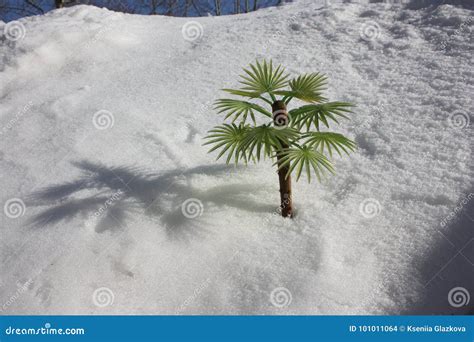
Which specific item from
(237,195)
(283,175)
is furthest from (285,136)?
(237,195)

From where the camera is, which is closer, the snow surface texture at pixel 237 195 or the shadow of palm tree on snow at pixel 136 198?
the snow surface texture at pixel 237 195

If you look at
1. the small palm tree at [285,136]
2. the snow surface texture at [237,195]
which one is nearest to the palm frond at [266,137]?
the small palm tree at [285,136]

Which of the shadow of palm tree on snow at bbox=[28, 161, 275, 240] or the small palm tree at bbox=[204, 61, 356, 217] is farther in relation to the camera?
the shadow of palm tree on snow at bbox=[28, 161, 275, 240]

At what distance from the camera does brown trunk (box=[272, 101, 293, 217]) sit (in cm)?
174

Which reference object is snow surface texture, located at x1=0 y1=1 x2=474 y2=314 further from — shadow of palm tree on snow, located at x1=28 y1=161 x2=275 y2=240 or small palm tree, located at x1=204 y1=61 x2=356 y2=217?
small palm tree, located at x1=204 y1=61 x2=356 y2=217

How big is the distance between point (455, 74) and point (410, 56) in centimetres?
47

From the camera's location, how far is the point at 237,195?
2.14 m

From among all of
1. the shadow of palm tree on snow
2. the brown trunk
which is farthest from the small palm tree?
the shadow of palm tree on snow

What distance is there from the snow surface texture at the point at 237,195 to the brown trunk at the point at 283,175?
66 mm

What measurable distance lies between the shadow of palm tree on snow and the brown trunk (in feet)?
0.37

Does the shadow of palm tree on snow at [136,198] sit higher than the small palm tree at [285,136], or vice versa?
the small palm tree at [285,136]

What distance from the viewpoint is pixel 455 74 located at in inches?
104

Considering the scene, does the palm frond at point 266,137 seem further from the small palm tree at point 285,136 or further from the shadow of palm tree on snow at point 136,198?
the shadow of palm tree on snow at point 136,198

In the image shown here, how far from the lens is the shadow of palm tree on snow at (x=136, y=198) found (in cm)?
202
